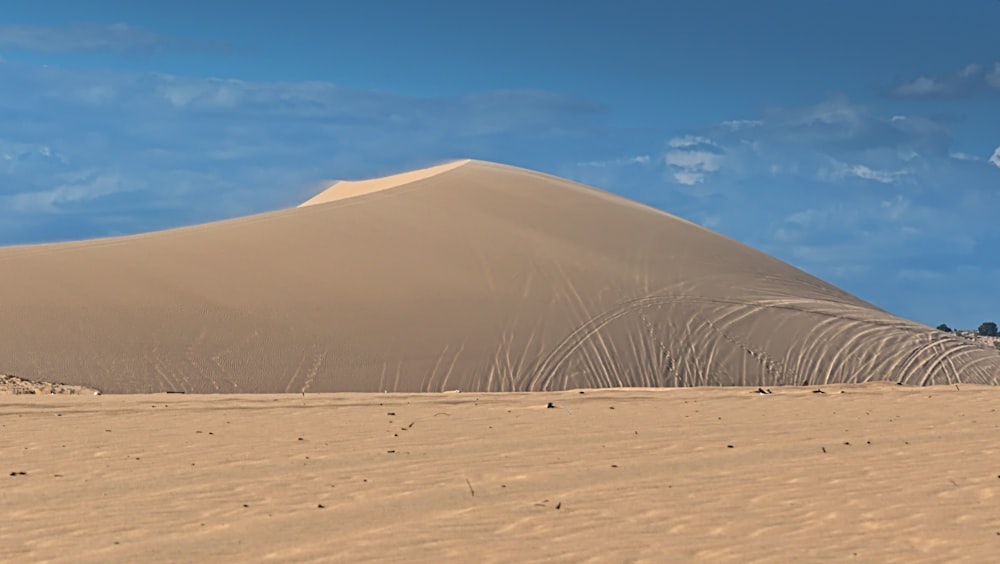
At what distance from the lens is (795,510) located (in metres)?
8.41

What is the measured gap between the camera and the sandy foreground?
7.34 m

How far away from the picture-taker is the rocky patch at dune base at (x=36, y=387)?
19766 millimetres

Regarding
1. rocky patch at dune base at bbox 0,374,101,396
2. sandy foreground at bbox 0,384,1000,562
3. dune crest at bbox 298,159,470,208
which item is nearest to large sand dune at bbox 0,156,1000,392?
rocky patch at dune base at bbox 0,374,101,396

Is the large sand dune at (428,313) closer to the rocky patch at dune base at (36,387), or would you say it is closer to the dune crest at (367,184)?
the rocky patch at dune base at (36,387)

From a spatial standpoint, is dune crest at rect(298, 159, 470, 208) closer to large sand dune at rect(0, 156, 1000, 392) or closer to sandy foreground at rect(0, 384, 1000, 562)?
large sand dune at rect(0, 156, 1000, 392)

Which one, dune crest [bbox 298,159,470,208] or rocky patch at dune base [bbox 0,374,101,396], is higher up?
dune crest [bbox 298,159,470,208]

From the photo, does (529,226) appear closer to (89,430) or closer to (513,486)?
(89,430)

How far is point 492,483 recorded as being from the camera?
9.16 m

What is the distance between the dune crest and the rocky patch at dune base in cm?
2556

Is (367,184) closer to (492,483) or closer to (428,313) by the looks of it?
(428,313)

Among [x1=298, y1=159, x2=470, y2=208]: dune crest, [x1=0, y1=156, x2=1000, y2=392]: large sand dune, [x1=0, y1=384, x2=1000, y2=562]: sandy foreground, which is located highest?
[x1=298, y1=159, x2=470, y2=208]: dune crest

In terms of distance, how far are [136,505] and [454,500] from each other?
2.46 metres

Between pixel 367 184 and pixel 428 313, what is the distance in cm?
2972

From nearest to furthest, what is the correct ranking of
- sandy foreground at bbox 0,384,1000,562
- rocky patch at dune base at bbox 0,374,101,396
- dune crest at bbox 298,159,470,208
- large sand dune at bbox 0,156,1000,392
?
sandy foreground at bbox 0,384,1000,562 < rocky patch at dune base at bbox 0,374,101,396 < large sand dune at bbox 0,156,1000,392 < dune crest at bbox 298,159,470,208
